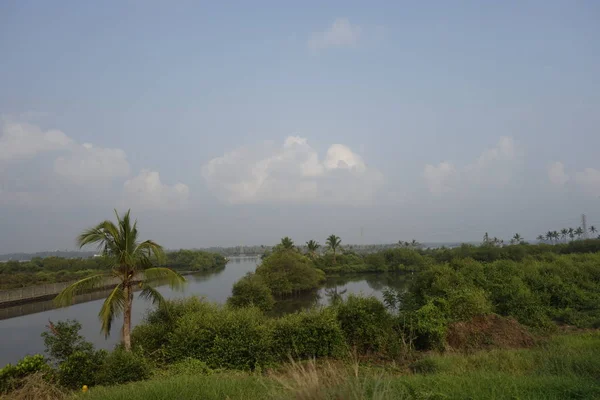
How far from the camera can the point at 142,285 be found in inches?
425

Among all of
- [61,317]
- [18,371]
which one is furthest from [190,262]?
Result: [18,371]

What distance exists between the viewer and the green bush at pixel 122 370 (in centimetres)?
814

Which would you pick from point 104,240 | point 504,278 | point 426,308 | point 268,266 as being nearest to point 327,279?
point 268,266

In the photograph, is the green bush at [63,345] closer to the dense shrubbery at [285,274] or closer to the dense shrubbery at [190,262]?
→ the dense shrubbery at [285,274]

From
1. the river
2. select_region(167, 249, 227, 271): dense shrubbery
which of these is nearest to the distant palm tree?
the river

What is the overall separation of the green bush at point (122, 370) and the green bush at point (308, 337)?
4158mm

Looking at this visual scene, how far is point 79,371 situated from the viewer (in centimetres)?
841

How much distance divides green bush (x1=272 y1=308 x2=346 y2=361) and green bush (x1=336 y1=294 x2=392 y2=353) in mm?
594

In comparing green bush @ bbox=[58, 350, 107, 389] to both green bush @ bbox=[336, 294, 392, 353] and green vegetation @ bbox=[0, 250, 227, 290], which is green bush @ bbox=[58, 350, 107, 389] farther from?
green bush @ bbox=[336, 294, 392, 353]

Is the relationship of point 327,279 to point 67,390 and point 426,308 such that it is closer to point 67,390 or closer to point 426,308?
point 426,308

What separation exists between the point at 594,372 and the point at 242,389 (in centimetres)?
587

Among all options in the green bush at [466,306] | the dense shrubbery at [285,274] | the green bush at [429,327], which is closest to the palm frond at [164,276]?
the green bush at [429,327]

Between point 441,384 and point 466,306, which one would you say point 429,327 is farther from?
point 441,384

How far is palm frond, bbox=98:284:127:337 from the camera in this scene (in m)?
9.91
